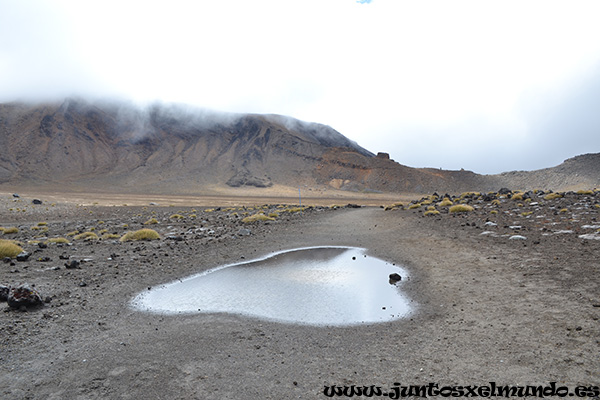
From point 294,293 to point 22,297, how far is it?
549 cm

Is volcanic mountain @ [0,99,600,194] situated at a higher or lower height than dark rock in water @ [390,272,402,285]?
higher

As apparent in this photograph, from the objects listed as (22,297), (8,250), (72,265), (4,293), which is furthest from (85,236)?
(22,297)

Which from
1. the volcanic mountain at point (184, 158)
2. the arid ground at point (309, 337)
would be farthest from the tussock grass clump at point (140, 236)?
the volcanic mountain at point (184, 158)

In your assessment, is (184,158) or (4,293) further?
(184,158)

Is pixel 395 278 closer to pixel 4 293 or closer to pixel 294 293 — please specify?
pixel 294 293

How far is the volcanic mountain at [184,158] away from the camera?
281ft

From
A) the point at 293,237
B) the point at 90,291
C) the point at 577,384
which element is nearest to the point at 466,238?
the point at 293,237

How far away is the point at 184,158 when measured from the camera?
102125mm

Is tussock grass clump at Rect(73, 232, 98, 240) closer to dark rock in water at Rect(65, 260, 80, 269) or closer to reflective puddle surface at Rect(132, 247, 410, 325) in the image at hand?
dark rock in water at Rect(65, 260, 80, 269)

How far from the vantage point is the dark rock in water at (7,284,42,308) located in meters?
6.85

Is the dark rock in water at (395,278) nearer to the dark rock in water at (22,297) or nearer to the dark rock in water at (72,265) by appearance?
the dark rock in water at (22,297)

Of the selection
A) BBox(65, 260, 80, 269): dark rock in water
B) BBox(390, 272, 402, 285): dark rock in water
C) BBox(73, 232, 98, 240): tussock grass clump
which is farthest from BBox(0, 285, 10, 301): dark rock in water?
BBox(73, 232, 98, 240): tussock grass clump

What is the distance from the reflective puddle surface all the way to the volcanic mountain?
7418cm

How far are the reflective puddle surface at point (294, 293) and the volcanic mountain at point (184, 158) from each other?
243ft
